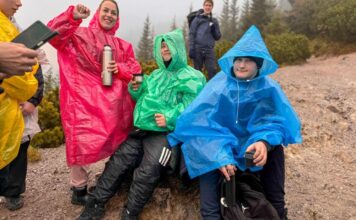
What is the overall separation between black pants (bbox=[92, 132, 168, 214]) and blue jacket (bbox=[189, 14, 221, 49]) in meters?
4.90

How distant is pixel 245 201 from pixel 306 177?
230 centimetres

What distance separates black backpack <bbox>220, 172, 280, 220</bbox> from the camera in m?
2.45

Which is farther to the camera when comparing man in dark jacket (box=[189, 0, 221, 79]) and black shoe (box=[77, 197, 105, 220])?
man in dark jacket (box=[189, 0, 221, 79])

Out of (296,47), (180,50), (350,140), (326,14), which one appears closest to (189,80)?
(180,50)

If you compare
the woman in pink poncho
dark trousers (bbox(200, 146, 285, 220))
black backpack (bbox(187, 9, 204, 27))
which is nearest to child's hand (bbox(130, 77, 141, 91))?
the woman in pink poncho

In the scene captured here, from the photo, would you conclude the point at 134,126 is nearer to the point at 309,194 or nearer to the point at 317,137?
the point at 309,194

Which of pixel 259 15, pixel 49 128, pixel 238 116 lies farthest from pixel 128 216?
pixel 259 15

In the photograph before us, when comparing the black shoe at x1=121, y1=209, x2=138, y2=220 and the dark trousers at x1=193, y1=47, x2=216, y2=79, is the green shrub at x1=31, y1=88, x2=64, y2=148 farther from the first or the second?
the black shoe at x1=121, y1=209, x2=138, y2=220

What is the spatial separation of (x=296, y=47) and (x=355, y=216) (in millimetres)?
8856

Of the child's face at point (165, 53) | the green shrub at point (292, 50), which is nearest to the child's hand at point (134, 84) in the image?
the child's face at point (165, 53)

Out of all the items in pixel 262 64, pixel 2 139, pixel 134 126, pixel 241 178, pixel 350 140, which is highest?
pixel 262 64

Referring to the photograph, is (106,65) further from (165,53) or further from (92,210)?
(92,210)

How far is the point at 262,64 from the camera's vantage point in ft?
9.76

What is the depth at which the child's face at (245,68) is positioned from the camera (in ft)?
9.54
